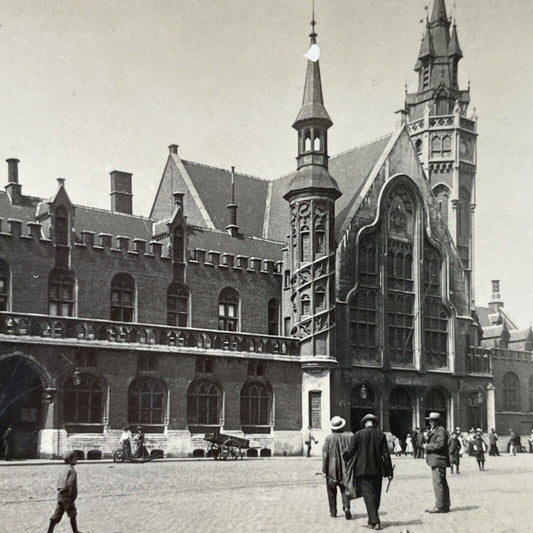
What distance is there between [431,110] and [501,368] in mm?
19853

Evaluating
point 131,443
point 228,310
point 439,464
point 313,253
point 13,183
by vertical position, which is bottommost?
point 131,443

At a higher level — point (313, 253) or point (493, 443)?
point (313, 253)

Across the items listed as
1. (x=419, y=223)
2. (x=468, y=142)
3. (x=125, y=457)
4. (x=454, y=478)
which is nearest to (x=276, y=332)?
(x=419, y=223)

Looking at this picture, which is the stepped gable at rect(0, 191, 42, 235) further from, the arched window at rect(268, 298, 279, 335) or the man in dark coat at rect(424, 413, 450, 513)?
the man in dark coat at rect(424, 413, 450, 513)

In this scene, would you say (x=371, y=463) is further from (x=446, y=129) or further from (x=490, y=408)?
(x=446, y=129)

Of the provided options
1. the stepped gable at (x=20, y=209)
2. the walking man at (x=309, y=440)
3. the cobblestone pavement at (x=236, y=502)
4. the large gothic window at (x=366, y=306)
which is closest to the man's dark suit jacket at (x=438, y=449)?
the cobblestone pavement at (x=236, y=502)

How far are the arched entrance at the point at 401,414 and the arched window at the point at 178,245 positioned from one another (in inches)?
518

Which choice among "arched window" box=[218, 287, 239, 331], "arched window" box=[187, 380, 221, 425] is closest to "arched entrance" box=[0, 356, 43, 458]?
"arched window" box=[187, 380, 221, 425]

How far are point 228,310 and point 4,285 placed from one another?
11164 mm

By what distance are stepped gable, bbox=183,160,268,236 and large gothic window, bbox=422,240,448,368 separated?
377 inches

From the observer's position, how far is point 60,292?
35500mm

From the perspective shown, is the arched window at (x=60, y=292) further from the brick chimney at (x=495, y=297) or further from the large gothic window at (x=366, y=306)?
the brick chimney at (x=495, y=297)

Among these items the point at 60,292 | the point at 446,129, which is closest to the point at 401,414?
the point at 60,292

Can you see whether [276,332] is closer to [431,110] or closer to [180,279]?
[180,279]
